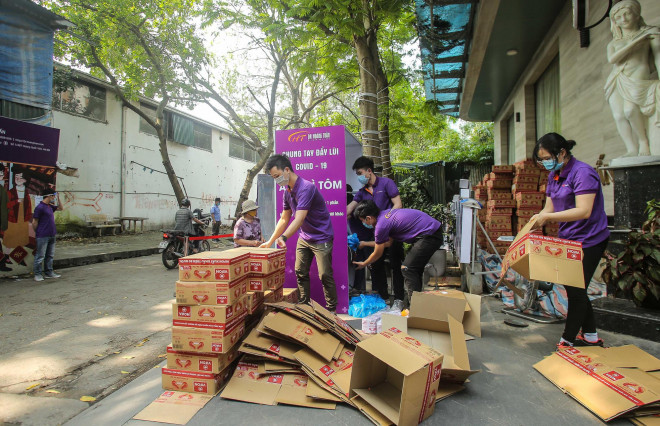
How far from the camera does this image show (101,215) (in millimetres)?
13859

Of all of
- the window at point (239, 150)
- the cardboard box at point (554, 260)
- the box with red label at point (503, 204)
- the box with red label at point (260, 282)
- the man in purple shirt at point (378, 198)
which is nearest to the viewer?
the cardboard box at point (554, 260)

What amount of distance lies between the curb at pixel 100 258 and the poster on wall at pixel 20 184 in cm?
89

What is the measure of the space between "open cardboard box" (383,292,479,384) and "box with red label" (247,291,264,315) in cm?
106

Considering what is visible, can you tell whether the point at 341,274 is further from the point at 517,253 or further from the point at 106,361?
the point at 106,361

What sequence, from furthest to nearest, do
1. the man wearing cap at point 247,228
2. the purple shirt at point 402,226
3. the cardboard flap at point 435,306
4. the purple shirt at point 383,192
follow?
1. the man wearing cap at point 247,228
2. the purple shirt at point 383,192
3. the purple shirt at point 402,226
4. the cardboard flap at point 435,306

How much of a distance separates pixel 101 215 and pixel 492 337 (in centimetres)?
1483

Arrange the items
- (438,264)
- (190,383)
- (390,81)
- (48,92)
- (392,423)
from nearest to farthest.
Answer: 1. (392,423)
2. (190,383)
3. (438,264)
4. (48,92)
5. (390,81)

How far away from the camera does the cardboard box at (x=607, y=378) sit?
2.09m

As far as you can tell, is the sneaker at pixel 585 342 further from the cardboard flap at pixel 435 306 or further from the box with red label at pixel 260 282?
the box with red label at pixel 260 282

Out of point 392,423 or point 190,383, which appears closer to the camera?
point 392,423

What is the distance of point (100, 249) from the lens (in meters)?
10.4

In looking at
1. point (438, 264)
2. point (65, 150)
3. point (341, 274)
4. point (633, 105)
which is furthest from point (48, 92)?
point (633, 105)

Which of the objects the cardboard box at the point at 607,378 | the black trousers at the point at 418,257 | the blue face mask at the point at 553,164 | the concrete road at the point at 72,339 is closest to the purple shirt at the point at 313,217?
the black trousers at the point at 418,257

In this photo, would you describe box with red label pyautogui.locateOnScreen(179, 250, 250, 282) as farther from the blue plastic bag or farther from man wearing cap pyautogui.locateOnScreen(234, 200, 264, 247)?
man wearing cap pyautogui.locateOnScreen(234, 200, 264, 247)
